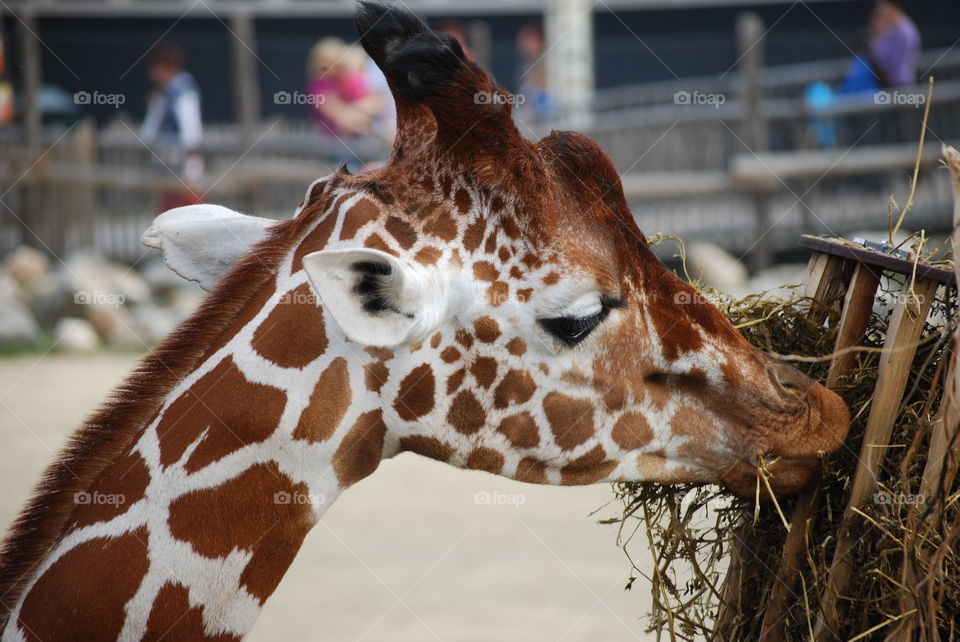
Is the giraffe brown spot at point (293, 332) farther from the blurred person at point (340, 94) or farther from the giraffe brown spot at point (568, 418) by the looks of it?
the blurred person at point (340, 94)

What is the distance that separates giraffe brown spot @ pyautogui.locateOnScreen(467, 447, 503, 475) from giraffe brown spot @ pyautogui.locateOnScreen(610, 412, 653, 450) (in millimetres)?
266

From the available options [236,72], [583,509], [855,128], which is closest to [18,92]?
[236,72]

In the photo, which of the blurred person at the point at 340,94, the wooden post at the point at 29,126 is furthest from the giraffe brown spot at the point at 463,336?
the wooden post at the point at 29,126

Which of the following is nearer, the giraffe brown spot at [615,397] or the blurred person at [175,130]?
the giraffe brown spot at [615,397]

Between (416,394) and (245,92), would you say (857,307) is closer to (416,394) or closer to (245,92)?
(416,394)

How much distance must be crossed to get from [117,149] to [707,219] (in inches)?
305

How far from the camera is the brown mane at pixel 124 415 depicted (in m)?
2.23

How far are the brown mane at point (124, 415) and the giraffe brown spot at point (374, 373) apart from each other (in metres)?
0.32

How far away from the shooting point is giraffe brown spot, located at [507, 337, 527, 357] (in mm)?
2238

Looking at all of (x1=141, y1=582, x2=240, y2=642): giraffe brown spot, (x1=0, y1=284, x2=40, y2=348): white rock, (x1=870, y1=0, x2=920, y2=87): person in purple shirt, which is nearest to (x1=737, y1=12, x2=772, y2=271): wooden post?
(x1=870, y1=0, x2=920, y2=87): person in purple shirt

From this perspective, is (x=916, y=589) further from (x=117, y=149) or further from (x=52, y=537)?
(x=117, y=149)

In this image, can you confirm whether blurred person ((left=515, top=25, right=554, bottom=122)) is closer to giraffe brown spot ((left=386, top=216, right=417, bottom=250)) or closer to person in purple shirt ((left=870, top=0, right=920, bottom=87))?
person in purple shirt ((left=870, top=0, right=920, bottom=87))

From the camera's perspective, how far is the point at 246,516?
7.04ft

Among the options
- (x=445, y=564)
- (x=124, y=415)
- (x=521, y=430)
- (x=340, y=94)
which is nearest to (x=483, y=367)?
(x=521, y=430)
